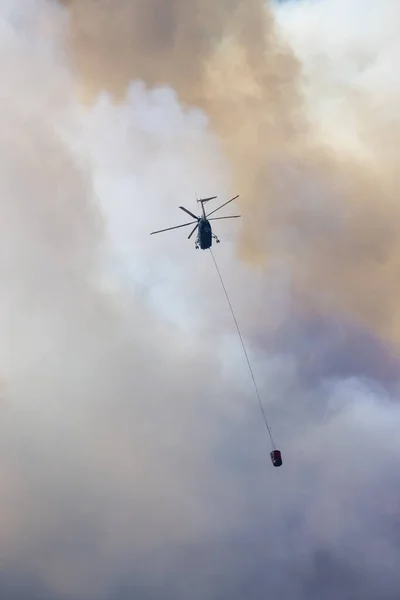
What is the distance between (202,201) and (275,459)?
2448 inches

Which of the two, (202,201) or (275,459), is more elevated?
(202,201)

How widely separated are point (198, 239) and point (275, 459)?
188 ft

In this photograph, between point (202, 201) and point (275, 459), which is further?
point (202, 201)

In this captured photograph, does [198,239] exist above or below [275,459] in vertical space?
above

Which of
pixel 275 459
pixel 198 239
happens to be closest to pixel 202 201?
pixel 198 239

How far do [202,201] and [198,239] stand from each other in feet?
40.7

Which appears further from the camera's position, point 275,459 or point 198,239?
point 198,239

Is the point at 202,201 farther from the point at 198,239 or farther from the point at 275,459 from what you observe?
the point at 275,459

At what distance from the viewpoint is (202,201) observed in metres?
152

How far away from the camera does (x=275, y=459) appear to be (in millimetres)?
141375
